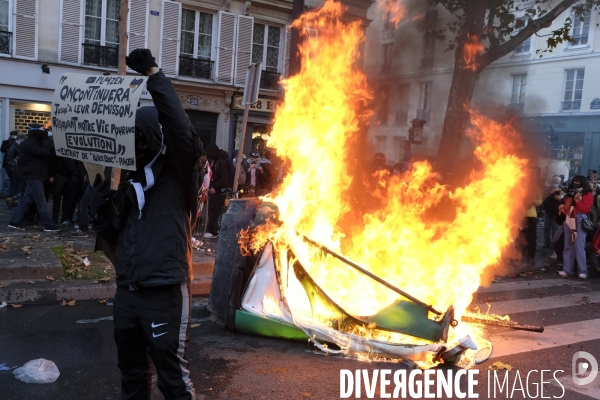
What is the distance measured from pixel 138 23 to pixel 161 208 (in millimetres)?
17233

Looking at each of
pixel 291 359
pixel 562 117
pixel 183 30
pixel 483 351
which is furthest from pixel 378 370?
pixel 562 117

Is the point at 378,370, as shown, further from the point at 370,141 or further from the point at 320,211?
the point at 370,141

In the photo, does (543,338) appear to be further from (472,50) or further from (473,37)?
(472,50)

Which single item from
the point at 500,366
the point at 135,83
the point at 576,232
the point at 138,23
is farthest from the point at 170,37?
the point at 135,83

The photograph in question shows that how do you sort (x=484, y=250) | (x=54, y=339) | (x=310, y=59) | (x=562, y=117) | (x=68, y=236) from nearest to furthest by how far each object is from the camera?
(x=54, y=339) < (x=484, y=250) < (x=310, y=59) < (x=68, y=236) < (x=562, y=117)

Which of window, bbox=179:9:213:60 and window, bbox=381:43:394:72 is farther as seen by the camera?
window, bbox=179:9:213:60

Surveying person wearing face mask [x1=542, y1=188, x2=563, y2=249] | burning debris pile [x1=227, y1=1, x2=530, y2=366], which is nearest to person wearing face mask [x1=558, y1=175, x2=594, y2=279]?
person wearing face mask [x1=542, y1=188, x2=563, y2=249]

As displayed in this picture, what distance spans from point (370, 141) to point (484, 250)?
11080 mm

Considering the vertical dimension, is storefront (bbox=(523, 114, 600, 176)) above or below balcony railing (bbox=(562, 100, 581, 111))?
below

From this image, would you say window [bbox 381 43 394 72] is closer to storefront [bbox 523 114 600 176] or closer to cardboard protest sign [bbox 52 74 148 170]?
cardboard protest sign [bbox 52 74 148 170]

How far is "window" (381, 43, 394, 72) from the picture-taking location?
1385 centimetres

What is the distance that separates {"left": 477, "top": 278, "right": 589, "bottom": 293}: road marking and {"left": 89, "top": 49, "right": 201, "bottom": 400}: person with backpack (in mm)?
6162

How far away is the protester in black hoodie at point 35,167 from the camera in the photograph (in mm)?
9328

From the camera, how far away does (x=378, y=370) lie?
462cm
